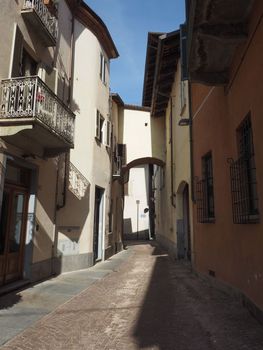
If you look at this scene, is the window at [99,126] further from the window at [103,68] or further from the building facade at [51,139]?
the window at [103,68]

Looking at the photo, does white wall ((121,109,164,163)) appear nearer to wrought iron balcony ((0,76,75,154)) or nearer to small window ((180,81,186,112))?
small window ((180,81,186,112))

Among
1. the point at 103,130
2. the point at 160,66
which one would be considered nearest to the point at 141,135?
the point at 103,130

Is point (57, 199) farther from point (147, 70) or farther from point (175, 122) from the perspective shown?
point (147, 70)

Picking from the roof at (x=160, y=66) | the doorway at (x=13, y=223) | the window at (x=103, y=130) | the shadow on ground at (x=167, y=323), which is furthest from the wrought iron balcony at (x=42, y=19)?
the shadow on ground at (x=167, y=323)

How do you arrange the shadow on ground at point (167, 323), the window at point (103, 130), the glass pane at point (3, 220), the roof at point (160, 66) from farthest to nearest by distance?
the window at point (103, 130)
the roof at point (160, 66)
the glass pane at point (3, 220)
the shadow on ground at point (167, 323)

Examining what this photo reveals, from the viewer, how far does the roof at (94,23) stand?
12671 mm

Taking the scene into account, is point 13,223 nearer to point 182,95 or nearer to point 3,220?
point 3,220

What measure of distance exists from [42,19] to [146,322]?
755 centimetres

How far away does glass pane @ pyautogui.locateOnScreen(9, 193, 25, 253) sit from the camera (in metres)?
8.64

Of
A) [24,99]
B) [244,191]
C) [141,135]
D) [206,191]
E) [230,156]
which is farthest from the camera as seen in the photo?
[141,135]

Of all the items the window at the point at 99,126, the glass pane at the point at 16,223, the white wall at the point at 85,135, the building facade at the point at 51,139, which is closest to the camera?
the building facade at the point at 51,139

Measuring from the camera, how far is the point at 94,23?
547 inches

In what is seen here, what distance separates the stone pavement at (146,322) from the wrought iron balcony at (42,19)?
662cm

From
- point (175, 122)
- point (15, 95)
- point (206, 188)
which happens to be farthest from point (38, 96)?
point (175, 122)
